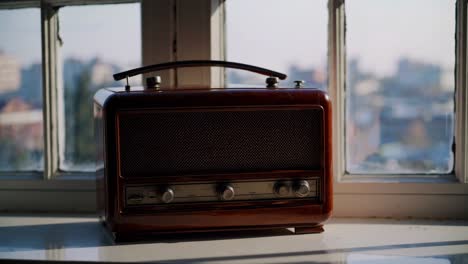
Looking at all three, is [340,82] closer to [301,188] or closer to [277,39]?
[277,39]

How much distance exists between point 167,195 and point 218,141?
130mm

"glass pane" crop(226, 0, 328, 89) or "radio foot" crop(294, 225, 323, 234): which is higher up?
"glass pane" crop(226, 0, 328, 89)

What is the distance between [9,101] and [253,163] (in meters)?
0.64

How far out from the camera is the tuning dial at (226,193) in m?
1.28

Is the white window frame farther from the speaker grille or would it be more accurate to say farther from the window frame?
the speaker grille

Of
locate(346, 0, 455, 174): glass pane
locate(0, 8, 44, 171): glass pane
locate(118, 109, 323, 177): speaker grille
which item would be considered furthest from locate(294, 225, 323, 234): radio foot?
locate(0, 8, 44, 171): glass pane

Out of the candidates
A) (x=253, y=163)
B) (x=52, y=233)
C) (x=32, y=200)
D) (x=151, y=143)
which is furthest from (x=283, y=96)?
(x=32, y=200)

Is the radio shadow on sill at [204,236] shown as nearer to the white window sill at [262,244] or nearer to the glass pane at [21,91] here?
the white window sill at [262,244]

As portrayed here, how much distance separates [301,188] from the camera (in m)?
1.31

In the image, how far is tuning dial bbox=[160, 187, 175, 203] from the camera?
1.27 metres

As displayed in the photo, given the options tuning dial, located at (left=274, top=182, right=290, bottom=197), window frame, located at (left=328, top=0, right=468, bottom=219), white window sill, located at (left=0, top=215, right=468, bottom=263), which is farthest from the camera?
window frame, located at (left=328, top=0, right=468, bottom=219)

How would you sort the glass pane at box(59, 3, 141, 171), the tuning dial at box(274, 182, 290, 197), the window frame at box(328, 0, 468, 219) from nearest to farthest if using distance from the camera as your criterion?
1. the tuning dial at box(274, 182, 290, 197)
2. the window frame at box(328, 0, 468, 219)
3. the glass pane at box(59, 3, 141, 171)

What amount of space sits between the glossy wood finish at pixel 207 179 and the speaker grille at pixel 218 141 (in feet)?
0.05

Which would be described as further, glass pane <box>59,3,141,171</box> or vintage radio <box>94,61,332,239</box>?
glass pane <box>59,3,141,171</box>
